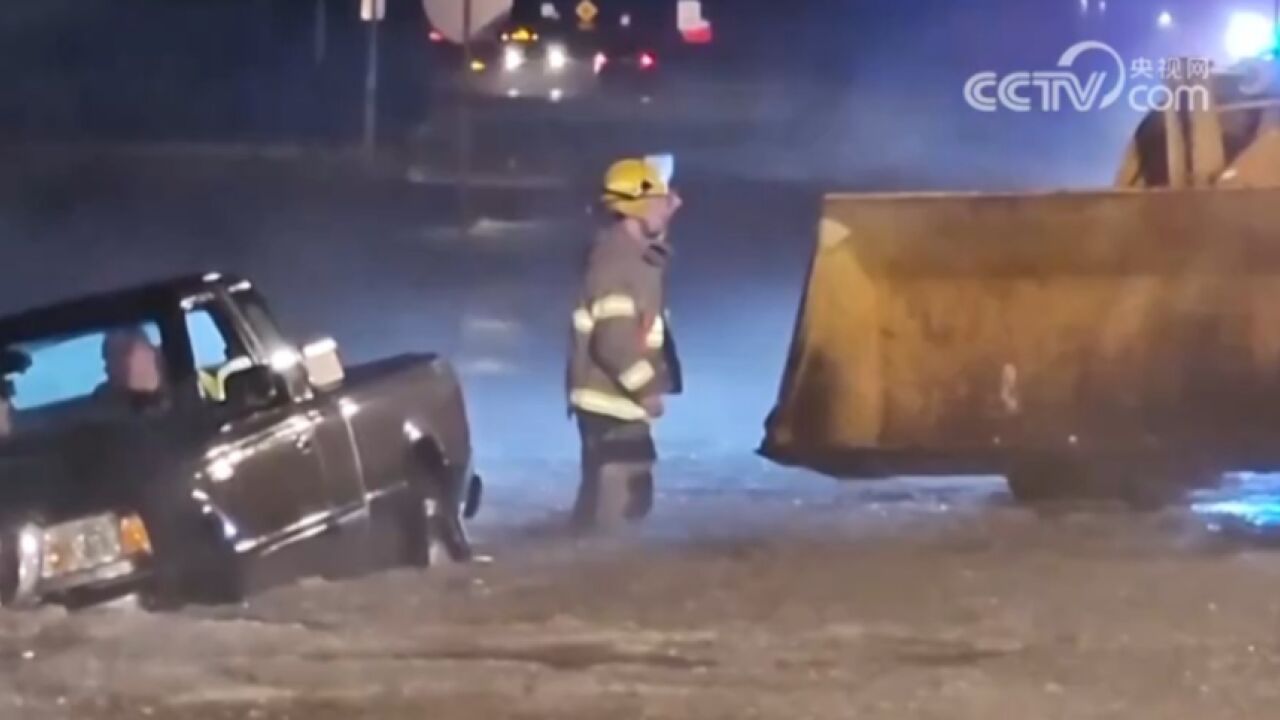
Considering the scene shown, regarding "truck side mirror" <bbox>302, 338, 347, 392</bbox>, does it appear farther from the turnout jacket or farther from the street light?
the street light

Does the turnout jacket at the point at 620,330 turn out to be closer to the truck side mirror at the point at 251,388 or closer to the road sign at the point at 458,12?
the truck side mirror at the point at 251,388

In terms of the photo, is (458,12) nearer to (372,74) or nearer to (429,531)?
(372,74)

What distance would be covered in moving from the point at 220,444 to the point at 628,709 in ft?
7.98

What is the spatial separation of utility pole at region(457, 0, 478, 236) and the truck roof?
1755cm

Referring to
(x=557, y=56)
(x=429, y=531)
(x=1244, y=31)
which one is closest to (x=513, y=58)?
(x=557, y=56)

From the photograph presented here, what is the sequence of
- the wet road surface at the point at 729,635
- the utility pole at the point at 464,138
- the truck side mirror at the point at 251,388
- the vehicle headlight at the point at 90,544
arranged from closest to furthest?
1. the wet road surface at the point at 729,635
2. the vehicle headlight at the point at 90,544
3. the truck side mirror at the point at 251,388
4. the utility pole at the point at 464,138

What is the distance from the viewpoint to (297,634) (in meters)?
10.2

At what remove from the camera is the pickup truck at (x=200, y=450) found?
33.1ft

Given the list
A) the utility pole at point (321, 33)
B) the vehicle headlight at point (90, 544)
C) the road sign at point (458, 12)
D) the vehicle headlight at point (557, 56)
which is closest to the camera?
the vehicle headlight at point (90, 544)

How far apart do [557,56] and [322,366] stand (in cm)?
2798

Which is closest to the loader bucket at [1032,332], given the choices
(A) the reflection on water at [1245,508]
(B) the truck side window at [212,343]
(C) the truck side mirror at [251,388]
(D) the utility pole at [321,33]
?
(A) the reflection on water at [1245,508]

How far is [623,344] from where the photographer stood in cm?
1298

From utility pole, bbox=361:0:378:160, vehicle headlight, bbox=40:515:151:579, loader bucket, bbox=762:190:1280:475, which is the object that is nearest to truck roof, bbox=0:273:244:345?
vehicle headlight, bbox=40:515:151:579

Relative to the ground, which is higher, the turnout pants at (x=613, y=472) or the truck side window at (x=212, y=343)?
the truck side window at (x=212, y=343)
